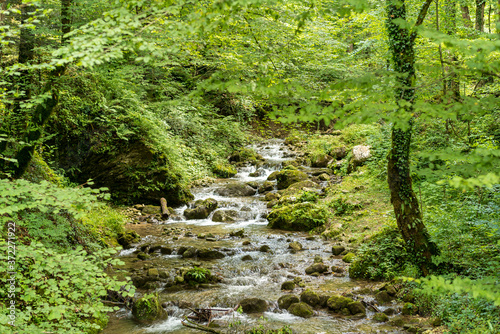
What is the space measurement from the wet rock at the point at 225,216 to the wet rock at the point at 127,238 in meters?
3.04

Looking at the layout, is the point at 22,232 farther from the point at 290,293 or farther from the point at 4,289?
the point at 290,293

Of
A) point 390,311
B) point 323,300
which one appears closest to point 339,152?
point 323,300

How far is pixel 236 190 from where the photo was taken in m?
14.1

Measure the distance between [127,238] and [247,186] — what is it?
→ 21.0 feet

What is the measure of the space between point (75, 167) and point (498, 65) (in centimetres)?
1149

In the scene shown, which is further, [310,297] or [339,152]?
[339,152]

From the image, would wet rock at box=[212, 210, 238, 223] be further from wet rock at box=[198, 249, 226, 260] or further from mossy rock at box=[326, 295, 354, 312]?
mossy rock at box=[326, 295, 354, 312]

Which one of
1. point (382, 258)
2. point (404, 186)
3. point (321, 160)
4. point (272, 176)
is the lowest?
point (382, 258)

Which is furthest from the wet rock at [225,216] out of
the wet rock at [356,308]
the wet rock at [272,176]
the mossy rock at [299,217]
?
the wet rock at [356,308]

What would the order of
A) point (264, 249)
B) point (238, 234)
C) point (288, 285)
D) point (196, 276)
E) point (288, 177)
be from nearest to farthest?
point (288, 285)
point (196, 276)
point (264, 249)
point (238, 234)
point (288, 177)

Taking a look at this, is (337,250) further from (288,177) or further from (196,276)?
(288,177)

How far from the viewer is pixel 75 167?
10.8 meters

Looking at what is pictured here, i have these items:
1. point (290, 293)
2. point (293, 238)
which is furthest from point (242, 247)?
point (290, 293)

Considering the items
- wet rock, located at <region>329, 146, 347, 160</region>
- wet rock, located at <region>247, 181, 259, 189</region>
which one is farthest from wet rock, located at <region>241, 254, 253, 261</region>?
wet rock, located at <region>329, 146, 347, 160</region>
